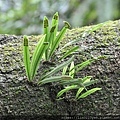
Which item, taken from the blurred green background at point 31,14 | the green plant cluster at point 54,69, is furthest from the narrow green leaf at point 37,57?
the blurred green background at point 31,14

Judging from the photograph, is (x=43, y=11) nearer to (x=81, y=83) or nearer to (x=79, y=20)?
(x=79, y=20)

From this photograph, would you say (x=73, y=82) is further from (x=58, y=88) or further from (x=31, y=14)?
(x=31, y=14)

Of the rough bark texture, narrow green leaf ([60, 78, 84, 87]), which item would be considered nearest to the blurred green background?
the rough bark texture

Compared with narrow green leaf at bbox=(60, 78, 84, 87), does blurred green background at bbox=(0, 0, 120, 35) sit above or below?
above

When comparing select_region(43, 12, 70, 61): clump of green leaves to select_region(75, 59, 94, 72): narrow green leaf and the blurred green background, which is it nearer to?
select_region(75, 59, 94, 72): narrow green leaf

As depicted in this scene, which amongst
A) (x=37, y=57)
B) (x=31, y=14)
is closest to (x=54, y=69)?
(x=37, y=57)

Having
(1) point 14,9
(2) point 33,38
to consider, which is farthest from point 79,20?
(2) point 33,38

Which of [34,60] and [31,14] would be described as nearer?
[34,60]

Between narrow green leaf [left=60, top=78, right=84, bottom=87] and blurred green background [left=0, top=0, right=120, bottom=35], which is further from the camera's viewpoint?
blurred green background [left=0, top=0, right=120, bottom=35]

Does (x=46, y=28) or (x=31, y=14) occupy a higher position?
(x=31, y=14)
